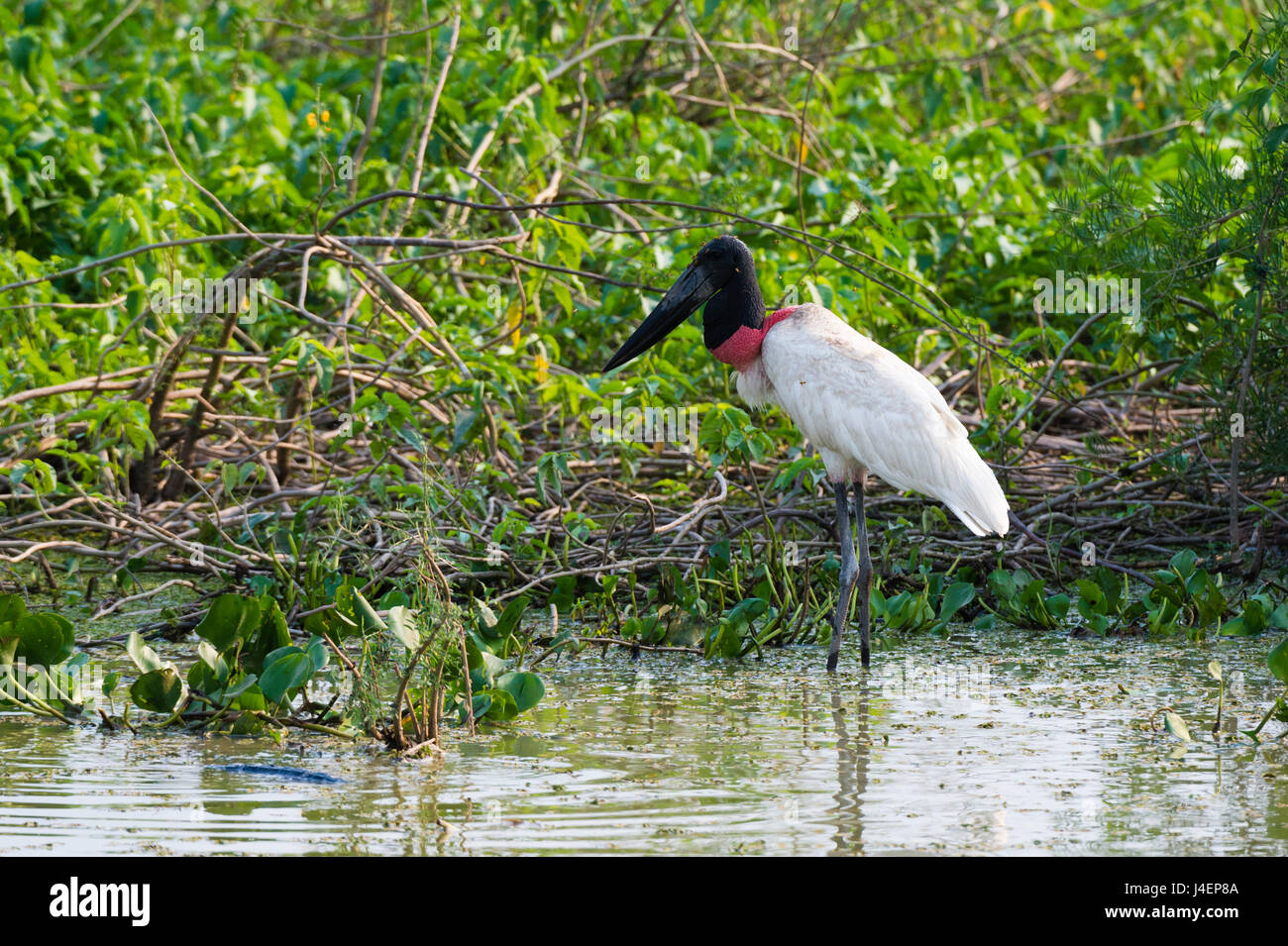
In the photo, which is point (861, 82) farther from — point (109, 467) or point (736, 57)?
point (109, 467)

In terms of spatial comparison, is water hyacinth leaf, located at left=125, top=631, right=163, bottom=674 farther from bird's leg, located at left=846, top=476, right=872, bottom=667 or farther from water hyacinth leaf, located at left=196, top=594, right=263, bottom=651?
bird's leg, located at left=846, top=476, right=872, bottom=667

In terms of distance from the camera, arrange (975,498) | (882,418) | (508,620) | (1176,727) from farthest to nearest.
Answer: (882,418), (975,498), (508,620), (1176,727)

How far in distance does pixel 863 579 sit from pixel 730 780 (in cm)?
183

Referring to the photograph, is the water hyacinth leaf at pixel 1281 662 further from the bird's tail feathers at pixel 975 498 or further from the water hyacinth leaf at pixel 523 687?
the water hyacinth leaf at pixel 523 687

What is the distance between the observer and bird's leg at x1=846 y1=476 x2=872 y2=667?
4984 mm

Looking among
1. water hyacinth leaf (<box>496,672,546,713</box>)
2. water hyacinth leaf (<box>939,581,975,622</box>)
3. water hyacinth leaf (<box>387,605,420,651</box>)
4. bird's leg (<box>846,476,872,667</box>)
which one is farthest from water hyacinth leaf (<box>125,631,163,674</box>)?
water hyacinth leaf (<box>939,581,975,622</box>)

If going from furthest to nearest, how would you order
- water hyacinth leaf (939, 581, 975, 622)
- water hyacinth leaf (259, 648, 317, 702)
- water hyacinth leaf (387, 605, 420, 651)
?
water hyacinth leaf (939, 581, 975, 622) < water hyacinth leaf (259, 648, 317, 702) < water hyacinth leaf (387, 605, 420, 651)

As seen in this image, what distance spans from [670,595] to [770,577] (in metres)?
0.34

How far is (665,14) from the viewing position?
8195 millimetres

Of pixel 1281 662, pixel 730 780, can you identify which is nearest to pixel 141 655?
pixel 730 780

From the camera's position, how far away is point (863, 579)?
5.21m

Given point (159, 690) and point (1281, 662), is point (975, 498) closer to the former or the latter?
point (1281, 662)

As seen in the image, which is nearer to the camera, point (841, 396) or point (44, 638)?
point (44, 638)
